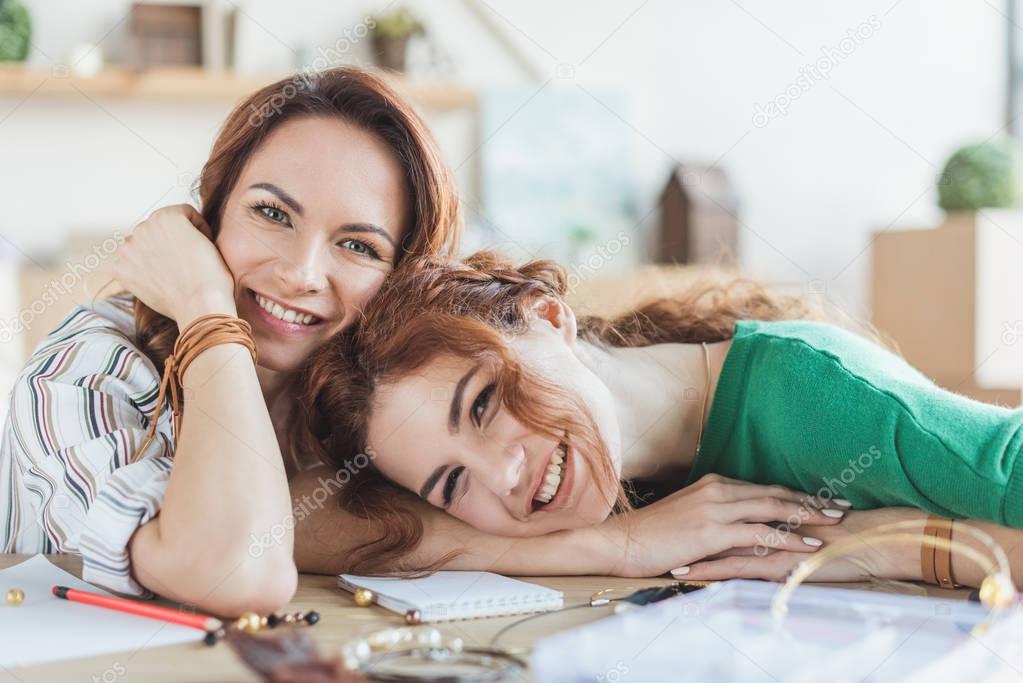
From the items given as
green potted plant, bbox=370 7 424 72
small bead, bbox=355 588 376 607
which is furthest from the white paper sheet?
green potted plant, bbox=370 7 424 72

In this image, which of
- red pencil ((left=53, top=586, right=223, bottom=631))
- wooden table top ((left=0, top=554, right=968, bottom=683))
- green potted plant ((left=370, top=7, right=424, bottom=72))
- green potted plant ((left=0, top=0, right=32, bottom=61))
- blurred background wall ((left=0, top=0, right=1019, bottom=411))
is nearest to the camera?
wooden table top ((left=0, top=554, right=968, bottom=683))

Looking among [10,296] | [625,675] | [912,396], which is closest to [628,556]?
[912,396]

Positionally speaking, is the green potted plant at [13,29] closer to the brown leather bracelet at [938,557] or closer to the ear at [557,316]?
the ear at [557,316]

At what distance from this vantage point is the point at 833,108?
4406mm

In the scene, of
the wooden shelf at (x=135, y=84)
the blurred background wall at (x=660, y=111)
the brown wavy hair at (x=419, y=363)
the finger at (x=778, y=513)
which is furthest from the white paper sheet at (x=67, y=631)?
the blurred background wall at (x=660, y=111)

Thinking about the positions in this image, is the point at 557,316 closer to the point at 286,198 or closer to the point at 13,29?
the point at 286,198

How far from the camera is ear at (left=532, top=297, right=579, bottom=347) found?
1327 millimetres

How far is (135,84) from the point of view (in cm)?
363

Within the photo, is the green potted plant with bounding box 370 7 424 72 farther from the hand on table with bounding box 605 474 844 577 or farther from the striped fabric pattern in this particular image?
the hand on table with bounding box 605 474 844 577

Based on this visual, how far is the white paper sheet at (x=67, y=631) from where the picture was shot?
87 cm

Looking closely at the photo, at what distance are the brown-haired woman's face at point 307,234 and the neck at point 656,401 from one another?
0.32 meters

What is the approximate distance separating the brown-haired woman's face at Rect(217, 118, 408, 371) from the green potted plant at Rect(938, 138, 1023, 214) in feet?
9.00

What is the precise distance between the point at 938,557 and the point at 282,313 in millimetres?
852

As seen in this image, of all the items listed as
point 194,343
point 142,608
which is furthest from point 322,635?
point 194,343
